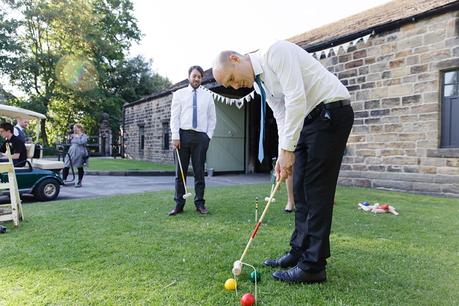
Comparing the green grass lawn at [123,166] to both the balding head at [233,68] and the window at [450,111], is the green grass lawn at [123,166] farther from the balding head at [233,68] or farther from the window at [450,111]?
the balding head at [233,68]

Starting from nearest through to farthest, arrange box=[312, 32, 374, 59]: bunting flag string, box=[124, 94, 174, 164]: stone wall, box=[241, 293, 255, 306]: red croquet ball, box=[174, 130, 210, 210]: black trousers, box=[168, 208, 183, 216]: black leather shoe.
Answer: box=[241, 293, 255, 306]: red croquet ball → box=[168, 208, 183, 216]: black leather shoe → box=[174, 130, 210, 210]: black trousers → box=[312, 32, 374, 59]: bunting flag string → box=[124, 94, 174, 164]: stone wall

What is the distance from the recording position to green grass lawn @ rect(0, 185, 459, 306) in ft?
6.70

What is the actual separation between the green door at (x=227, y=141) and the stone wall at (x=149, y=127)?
344cm

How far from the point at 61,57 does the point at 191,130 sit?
23.1 meters

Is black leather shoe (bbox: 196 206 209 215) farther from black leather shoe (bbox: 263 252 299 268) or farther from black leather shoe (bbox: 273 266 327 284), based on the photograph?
black leather shoe (bbox: 273 266 327 284)

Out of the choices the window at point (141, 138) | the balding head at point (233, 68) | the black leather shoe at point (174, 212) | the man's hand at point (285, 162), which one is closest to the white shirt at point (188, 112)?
the black leather shoe at point (174, 212)

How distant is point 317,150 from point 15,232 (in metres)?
3.25

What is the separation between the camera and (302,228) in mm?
2352

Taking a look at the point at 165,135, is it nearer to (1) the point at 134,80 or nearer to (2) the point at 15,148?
(2) the point at 15,148

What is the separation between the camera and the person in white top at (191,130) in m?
4.48

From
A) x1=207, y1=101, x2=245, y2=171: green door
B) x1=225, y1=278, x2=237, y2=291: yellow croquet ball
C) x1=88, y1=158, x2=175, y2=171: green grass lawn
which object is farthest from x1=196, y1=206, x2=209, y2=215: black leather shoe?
x1=88, y1=158, x2=175, y2=171: green grass lawn

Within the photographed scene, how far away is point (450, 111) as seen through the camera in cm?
645

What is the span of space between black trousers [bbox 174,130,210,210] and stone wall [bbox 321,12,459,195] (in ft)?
15.0

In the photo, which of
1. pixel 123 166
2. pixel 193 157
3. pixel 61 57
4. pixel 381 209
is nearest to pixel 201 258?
pixel 193 157
